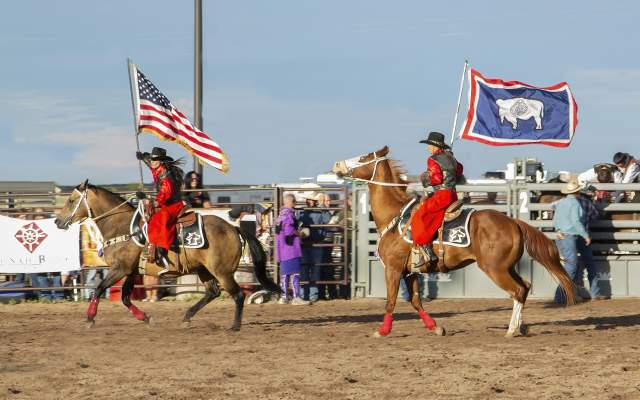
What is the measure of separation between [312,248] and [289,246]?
0.70 metres

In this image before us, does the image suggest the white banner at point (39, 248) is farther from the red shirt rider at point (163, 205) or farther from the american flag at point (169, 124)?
the red shirt rider at point (163, 205)

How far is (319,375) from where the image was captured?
9086 mm

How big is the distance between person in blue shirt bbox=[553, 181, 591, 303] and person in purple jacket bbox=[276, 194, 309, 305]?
432cm

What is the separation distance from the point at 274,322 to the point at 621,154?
734 cm

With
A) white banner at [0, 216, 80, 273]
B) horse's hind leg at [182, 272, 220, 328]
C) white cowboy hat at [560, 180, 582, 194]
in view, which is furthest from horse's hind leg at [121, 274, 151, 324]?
white cowboy hat at [560, 180, 582, 194]

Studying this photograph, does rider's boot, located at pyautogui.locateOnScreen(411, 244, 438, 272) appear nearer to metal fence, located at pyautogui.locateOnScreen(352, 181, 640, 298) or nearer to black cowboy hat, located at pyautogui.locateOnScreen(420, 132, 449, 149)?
black cowboy hat, located at pyautogui.locateOnScreen(420, 132, 449, 149)

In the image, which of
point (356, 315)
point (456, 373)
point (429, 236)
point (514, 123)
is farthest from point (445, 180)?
point (514, 123)

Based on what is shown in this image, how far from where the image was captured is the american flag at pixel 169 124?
16938mm

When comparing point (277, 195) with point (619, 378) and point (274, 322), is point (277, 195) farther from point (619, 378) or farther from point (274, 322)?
point (619, 378)

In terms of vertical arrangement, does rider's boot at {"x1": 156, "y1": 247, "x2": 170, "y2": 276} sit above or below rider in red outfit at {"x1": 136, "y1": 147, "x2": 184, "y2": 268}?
below

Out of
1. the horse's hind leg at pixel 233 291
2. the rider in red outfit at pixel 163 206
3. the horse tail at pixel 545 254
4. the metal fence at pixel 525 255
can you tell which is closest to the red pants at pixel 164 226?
the rider in red outfit at pixel 163 206

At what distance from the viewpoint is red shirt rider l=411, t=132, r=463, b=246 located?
37.9 ft

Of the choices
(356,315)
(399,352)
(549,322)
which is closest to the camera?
(399,352)

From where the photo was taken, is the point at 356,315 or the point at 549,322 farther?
the point at 356,315
